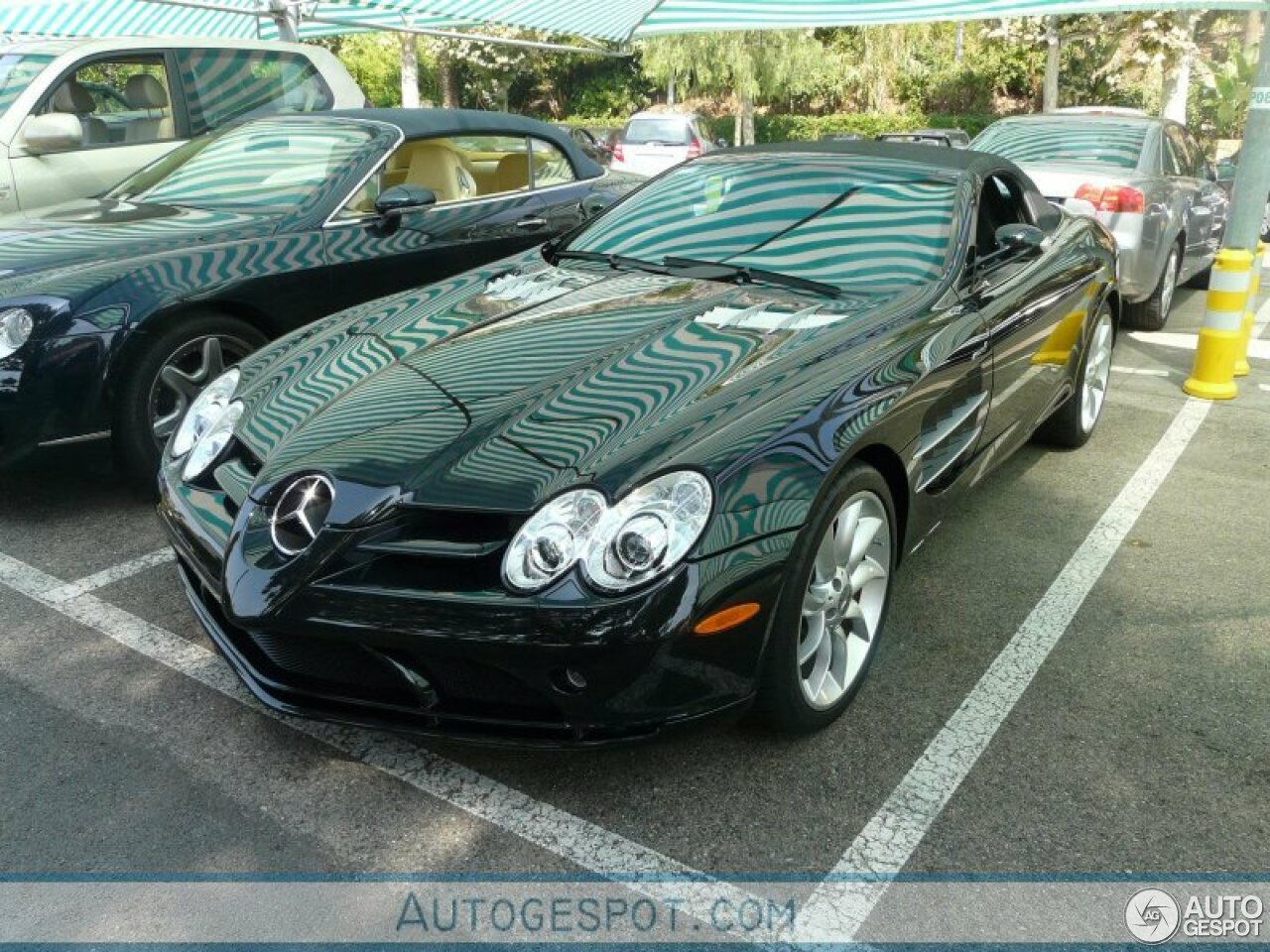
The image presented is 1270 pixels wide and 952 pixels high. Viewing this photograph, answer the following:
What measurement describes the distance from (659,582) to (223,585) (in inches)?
39.9

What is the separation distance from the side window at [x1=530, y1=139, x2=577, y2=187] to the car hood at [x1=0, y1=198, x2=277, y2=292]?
1.78 m

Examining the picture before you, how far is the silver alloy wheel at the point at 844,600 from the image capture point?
2.78m

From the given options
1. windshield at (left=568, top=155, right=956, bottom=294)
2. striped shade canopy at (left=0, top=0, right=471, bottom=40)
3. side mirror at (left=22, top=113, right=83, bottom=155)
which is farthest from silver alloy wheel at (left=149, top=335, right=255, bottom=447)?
striped shade canopy at (left=0, top=0, right=471, bottom=40)

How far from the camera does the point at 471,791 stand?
2.68 meters

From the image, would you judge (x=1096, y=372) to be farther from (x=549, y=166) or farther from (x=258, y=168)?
(x=258, y=168)

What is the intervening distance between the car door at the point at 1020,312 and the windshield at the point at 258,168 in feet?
9.34

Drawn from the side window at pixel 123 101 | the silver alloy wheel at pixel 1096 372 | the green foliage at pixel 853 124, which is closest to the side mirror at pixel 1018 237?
the silver alloy wheel at pixel 1096 372

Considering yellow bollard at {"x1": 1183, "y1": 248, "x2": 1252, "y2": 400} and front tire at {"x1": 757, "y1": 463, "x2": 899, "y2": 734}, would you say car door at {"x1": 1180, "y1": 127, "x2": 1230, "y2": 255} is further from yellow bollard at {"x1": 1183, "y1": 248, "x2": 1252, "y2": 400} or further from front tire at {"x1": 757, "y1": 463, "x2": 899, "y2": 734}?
front tire at {"x1": 757, "y1": 463, "x2": 899, "y2": 734}

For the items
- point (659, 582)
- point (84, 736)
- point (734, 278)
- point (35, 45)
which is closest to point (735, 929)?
point (659, 582)

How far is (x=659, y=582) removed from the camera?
7.67 feet

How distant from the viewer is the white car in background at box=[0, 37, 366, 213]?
6.43m

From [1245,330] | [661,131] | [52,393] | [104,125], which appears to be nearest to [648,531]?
[52,393]

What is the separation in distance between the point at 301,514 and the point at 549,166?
4134mm

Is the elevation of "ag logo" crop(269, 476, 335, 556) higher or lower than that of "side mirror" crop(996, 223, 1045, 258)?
lower
